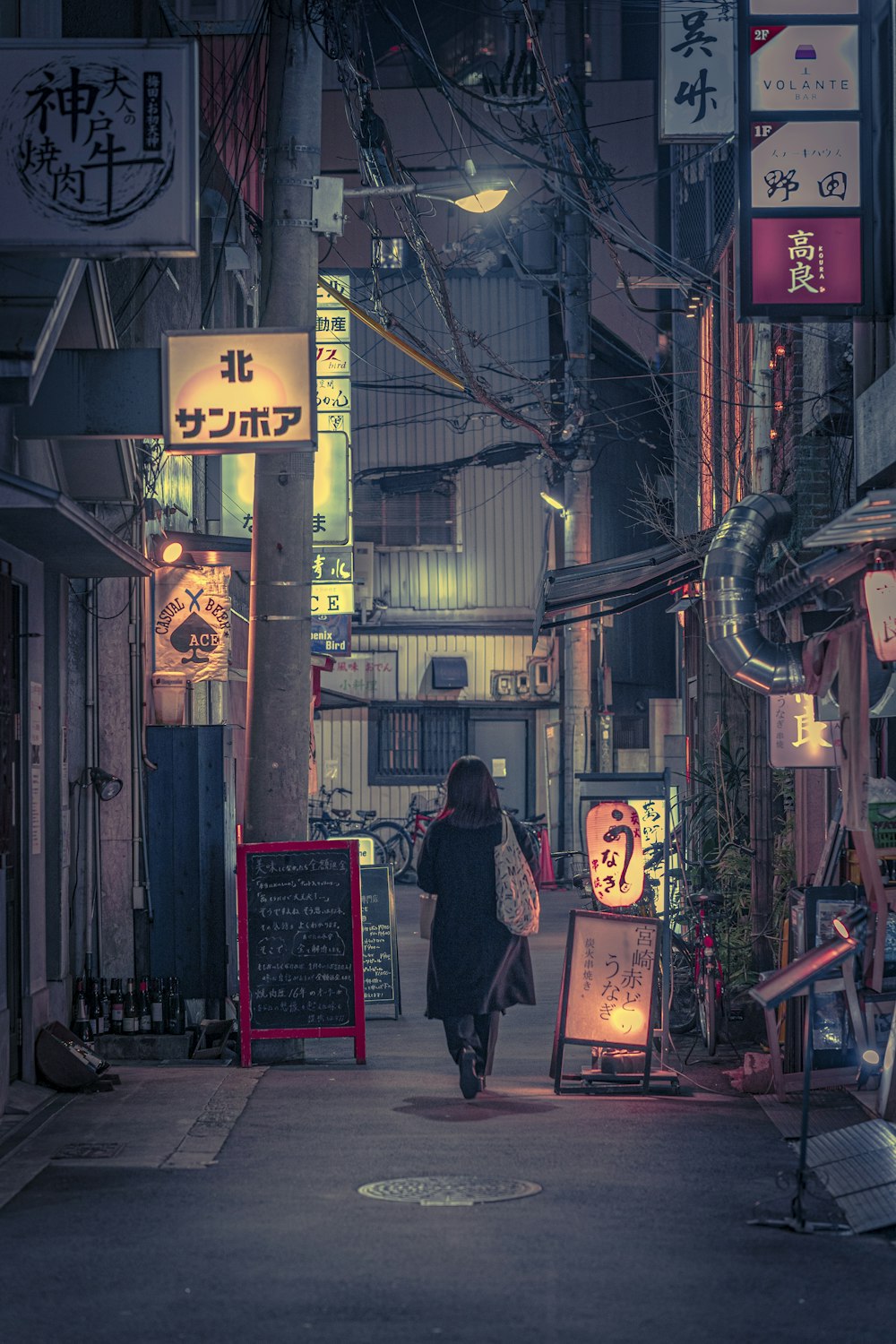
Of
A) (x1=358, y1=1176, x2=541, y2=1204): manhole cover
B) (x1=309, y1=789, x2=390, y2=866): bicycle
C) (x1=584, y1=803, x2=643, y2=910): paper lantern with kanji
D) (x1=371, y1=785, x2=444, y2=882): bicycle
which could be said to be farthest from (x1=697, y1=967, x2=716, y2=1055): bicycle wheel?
(x1=371, y1=785, x2=444, y2=882): bicycle

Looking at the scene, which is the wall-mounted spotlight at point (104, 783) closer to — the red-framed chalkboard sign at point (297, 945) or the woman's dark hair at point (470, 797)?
the red-framed chalkboard sign at point (297, 945)

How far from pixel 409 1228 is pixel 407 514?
28.1 meters

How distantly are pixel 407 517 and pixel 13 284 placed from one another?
85.3 feet

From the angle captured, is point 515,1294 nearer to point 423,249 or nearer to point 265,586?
point 265,586

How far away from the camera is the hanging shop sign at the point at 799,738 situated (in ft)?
40.7

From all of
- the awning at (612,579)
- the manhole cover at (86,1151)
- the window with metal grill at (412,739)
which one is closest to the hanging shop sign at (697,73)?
the awning at (612,579)

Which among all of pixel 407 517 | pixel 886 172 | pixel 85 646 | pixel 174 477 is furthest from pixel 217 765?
pixel 407 517

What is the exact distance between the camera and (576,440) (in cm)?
2653

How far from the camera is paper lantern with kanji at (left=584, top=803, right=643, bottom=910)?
39.1 feet

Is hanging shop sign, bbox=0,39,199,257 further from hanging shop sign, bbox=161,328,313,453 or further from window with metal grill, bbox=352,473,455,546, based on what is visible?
window with metal grill, bbox=352,473,455,546

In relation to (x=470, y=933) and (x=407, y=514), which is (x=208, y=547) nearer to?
(x=470, y=933)

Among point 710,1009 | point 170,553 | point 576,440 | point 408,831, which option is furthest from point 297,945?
point 408,831

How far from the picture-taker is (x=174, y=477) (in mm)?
16859

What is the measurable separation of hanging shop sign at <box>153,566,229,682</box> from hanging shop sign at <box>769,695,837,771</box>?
16.2ft
